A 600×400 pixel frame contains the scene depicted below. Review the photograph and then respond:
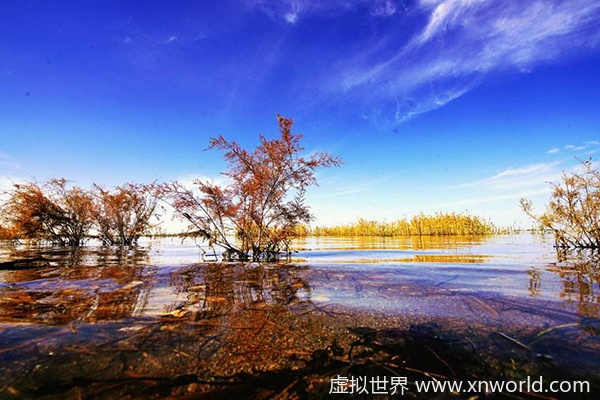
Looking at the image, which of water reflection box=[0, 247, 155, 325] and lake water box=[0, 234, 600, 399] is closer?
lake water box=[0, 234, 600, 399]

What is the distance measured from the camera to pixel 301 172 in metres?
9.66

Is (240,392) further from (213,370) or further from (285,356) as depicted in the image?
(285,356)

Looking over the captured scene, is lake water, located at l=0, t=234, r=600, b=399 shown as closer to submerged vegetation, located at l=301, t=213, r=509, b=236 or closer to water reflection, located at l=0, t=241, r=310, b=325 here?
water reflection, located at l=0, t=241, r=310, b=325

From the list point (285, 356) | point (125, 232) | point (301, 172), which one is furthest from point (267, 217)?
point (125, 232)

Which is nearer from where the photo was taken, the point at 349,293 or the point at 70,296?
the point at 70,296

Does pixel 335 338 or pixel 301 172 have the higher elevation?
pixel 301 172

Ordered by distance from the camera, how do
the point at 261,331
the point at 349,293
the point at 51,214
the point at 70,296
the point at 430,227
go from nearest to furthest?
the point at 261,331 → the point at 70,296 → the point at 349,293 → the point at 51,214 → the point at 430,227

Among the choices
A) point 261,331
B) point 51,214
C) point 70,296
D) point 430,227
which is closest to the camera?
point 261,331

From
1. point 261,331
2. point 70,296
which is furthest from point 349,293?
point 70,296

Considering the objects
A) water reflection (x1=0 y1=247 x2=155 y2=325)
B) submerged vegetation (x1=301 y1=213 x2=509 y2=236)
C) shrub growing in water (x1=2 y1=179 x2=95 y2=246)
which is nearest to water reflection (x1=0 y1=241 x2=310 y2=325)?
water reflection (x1=0 y1=247 x2=155 y2=325)

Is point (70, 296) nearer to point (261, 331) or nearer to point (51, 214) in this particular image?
point (261, 331)

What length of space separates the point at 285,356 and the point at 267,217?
28.2 feet

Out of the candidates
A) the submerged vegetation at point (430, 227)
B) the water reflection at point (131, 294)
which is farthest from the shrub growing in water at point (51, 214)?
the submerged vegetation at point (430, 227)

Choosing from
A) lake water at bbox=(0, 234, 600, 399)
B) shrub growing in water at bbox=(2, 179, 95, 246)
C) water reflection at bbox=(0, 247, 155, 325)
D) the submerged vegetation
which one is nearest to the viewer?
lake water at bbox=(0, 234, 600, 399)
